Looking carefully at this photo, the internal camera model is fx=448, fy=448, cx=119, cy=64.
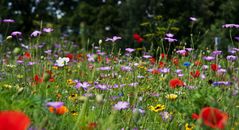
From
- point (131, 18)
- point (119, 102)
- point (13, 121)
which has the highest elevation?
point (13, 121)

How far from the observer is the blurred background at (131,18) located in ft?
32.5

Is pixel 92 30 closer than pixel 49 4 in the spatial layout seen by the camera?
Yes

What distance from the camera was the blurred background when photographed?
9898mm

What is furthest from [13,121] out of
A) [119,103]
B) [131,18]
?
[131,18]

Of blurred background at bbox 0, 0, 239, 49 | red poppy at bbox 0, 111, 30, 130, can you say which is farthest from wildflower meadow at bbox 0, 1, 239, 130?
blurred background at bbox 0, 0, 239, 49

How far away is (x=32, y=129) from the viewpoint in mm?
1674

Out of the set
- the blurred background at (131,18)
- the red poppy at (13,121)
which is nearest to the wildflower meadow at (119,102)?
the red poppy at (13,121)

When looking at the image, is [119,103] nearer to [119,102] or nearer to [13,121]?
[119,102]

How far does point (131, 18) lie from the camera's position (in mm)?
11625

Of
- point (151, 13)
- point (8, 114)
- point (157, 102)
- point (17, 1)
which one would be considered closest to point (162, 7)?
point (151, 13)

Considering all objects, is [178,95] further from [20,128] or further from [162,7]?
[162,7]

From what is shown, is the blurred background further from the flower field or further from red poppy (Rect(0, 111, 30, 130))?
red poppy (Rect(0, 111, 30, 130))

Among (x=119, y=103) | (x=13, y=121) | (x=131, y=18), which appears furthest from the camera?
(x=131, y=18)

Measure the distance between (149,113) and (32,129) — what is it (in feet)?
3.34
